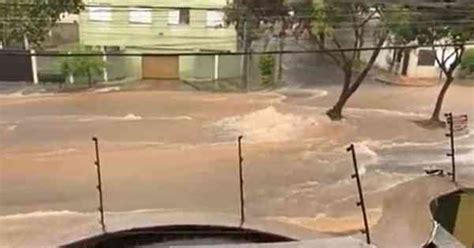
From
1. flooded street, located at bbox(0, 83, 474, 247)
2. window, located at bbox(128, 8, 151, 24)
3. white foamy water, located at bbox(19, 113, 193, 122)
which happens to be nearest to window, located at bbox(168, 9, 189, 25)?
window, located at bbox(128, 8, 151, 24)

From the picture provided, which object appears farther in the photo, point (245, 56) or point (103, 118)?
point (103, 118)

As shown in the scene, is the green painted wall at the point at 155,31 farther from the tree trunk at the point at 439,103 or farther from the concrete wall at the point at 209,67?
the tree trunk at the point at 439,103

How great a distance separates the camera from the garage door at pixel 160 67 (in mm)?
4977

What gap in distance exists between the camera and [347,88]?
563cm

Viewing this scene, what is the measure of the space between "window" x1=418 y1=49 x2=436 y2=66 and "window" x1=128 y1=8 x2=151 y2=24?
207cm

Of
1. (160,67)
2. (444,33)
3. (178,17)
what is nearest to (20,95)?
(160,67)

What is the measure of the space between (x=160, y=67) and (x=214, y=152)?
710 millimetres

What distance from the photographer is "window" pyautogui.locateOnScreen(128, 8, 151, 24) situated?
4.29m

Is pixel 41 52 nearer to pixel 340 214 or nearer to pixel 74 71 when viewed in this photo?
pixel 74 71

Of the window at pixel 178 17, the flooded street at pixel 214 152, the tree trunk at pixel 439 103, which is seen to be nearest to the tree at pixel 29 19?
the window at pixel 178 17

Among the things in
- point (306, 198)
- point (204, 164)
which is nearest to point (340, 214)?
point (306, 198)

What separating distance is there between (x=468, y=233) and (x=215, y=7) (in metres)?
2.53

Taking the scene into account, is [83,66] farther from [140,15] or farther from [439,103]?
[439,103]

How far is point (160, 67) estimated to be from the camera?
4.99m
